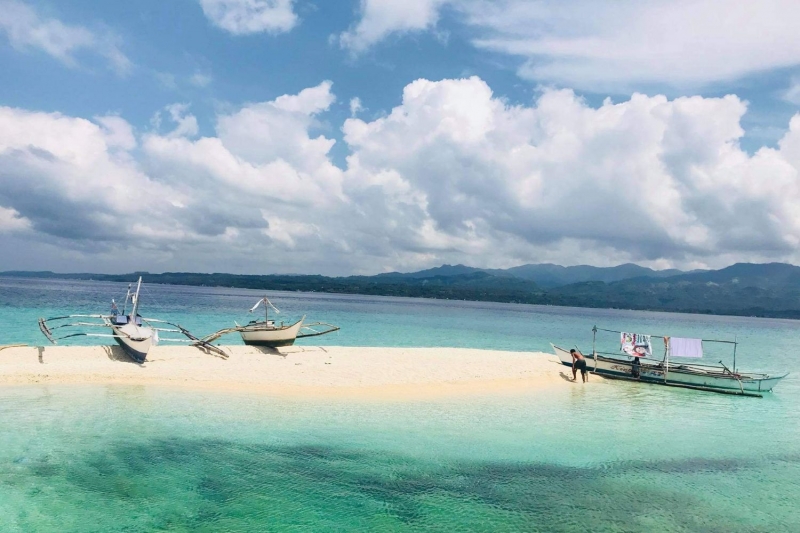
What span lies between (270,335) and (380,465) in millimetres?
21487

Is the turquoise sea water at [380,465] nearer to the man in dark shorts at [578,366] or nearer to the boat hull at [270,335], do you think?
the man in dark shorts at [578,366]

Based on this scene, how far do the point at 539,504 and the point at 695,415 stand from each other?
15.3m

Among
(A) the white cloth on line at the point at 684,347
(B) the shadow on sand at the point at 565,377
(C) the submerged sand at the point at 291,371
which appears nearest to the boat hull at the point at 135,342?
(C) the submerged sand at the point at 291,371

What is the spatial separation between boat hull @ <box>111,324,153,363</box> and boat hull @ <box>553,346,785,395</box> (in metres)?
26.3

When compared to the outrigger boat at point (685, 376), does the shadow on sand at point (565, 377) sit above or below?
below

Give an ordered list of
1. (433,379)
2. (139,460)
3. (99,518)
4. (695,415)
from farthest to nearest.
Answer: (433,379), (695,415), (139,460), (99,518)

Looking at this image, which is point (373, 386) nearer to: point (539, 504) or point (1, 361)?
point (539, 504)

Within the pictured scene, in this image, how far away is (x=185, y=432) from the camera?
16750 millimetres

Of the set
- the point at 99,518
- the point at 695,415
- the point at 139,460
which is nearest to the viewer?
the point at 99,518

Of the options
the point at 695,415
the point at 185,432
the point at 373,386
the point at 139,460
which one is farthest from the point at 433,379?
the point at 139,460

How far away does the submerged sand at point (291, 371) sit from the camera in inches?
961

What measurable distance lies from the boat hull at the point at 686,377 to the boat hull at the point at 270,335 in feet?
63.9

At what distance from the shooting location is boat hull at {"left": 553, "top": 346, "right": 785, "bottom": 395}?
2934cm

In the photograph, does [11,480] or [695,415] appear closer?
[11,480]
